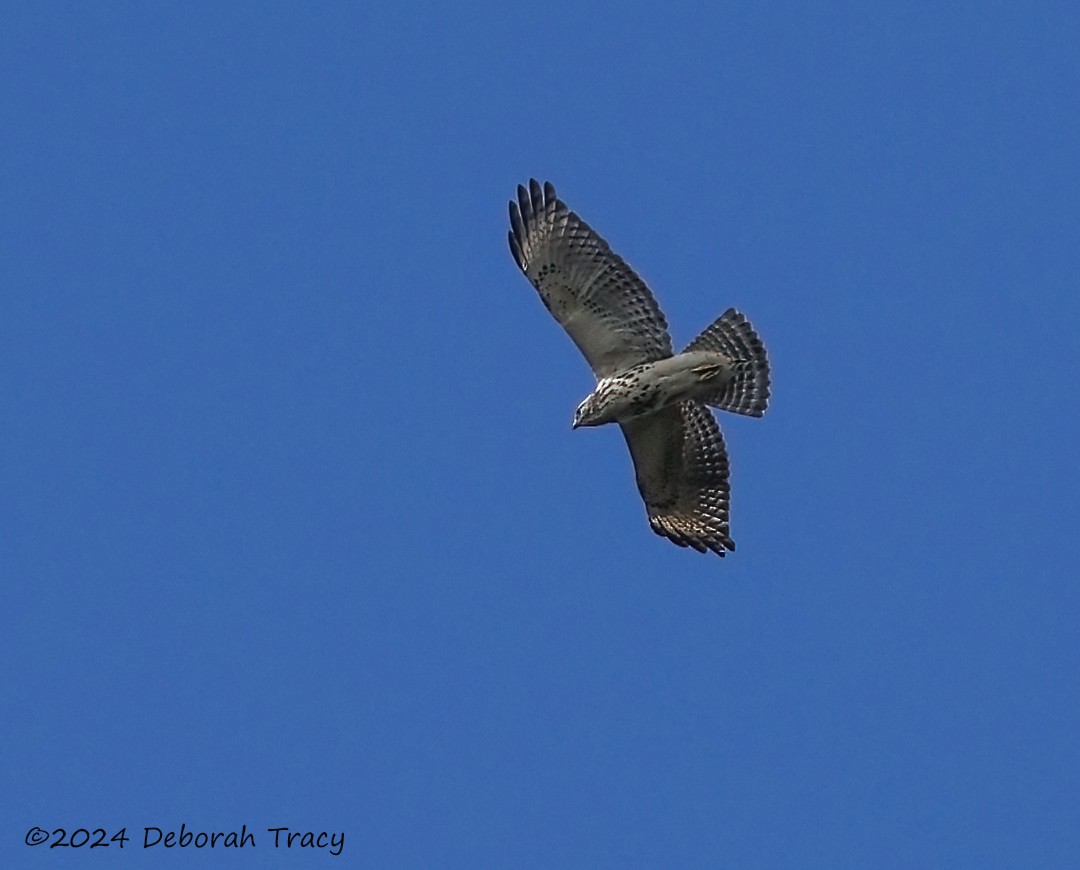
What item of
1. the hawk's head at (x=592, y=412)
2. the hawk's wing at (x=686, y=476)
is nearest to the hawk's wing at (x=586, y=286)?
the hawk's head at (x=592, y=412)

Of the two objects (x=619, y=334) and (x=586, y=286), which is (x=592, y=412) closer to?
(x=619, y=334)

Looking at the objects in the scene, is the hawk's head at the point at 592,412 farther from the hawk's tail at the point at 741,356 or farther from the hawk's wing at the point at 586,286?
the hawk's tail at the point at 741,356

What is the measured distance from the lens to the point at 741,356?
18.2 meters

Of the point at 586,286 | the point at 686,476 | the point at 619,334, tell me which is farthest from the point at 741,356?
the point at 586,286

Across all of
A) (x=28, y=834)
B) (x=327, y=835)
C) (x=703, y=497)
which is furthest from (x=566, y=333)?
(x=28, y=834)

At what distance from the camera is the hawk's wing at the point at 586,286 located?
58.9 ft

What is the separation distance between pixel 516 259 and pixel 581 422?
57.5 inches

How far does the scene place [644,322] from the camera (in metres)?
18.0

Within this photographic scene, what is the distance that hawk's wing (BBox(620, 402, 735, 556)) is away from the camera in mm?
18703

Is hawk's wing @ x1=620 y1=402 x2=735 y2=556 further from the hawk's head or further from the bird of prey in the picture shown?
the hawk's head

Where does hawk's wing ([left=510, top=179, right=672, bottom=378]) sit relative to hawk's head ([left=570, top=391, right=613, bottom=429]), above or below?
above

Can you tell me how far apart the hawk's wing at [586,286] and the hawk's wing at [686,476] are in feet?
2.75

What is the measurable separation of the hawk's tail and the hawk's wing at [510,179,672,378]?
0.40 m

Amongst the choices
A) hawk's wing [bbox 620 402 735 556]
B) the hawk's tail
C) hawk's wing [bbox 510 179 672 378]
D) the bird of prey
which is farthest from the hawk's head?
the hawk's tail
